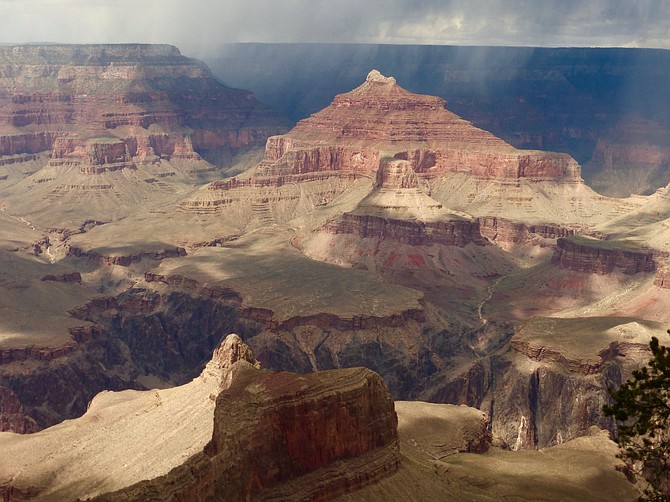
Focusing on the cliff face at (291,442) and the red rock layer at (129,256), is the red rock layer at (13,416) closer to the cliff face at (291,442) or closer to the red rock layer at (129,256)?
the cliff face at (291,442)

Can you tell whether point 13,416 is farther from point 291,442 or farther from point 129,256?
point 129,256

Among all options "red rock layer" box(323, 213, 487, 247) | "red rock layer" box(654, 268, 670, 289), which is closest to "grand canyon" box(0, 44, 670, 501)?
"red rock layer" box(654, 268, 670, 289)

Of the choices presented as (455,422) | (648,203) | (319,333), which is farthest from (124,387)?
(648,203)

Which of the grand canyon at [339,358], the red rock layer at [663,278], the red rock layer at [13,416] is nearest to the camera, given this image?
the grand canyon at [339,358]

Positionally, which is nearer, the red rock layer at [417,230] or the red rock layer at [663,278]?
the red rock layer at [663,278]

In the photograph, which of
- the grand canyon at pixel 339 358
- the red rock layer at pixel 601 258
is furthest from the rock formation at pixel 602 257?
the grand canyon at pixel 339 358

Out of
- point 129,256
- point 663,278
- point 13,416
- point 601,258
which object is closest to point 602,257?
point 601,258
